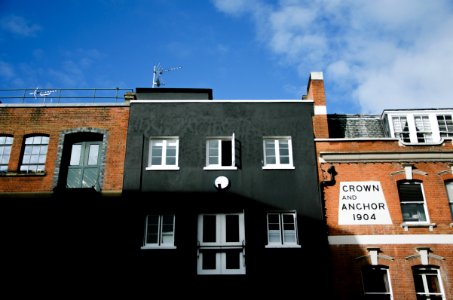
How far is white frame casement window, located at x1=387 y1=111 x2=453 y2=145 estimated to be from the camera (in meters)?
18.4

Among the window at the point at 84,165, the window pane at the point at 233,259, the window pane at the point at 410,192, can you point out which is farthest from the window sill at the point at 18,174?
the window pane at the point at 410,192

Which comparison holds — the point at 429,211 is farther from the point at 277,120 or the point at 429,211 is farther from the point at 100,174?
the point at 100,174

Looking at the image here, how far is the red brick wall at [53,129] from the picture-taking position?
16.9 meters

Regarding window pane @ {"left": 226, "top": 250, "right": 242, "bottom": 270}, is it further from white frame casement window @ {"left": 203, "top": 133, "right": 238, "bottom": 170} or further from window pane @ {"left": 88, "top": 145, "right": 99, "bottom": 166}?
window pane @ {"left": 88, "top": 145, "right": 99, "bottom": 166}

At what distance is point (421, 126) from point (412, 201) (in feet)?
13.8

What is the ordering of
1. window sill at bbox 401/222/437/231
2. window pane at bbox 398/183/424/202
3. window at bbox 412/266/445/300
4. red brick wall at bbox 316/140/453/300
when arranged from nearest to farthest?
window at bbox 412/266/445/300, red brick wall at bbox 316/140/453/300, window sill at bbox 401/222/437/231, window pane at bbox 398/183/424/202

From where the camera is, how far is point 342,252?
1547cm

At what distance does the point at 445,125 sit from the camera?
18.7 meters

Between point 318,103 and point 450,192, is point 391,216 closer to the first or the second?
point 450,192

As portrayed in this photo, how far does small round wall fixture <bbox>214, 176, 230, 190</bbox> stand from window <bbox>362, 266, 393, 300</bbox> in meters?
6.21

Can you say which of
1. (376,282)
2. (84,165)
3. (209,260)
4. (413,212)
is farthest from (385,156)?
(84,165)

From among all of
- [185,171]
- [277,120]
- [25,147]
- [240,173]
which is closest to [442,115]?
[277,120]

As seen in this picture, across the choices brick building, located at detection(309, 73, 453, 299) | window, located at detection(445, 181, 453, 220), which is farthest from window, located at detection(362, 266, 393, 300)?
window, located at detection(445, 181, 453, 220)

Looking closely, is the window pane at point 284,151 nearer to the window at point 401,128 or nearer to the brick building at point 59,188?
the window at point 401,128
